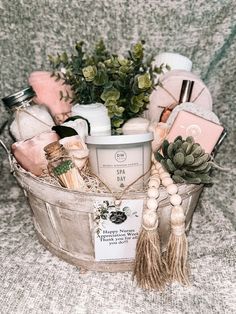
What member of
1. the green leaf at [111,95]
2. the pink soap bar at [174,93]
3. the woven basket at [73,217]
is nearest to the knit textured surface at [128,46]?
the woven basket at [73,217]

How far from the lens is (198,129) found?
2.58 ft

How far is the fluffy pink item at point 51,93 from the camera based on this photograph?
87 cm

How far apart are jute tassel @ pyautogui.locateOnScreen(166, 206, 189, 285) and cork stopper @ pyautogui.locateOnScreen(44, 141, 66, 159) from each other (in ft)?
0.67

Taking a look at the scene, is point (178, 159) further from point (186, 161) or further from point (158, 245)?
point (158, 245)

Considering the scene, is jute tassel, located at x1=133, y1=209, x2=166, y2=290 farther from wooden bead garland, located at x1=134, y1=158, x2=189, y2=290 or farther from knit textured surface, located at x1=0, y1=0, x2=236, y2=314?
knit textured surface, located at x1=0, y1=0, x2=236, y2=314

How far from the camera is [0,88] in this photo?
106 cm

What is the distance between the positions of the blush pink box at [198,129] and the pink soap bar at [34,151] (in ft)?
0.72

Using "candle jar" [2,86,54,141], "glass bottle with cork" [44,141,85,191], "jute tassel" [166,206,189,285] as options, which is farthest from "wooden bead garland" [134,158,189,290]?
"candle jar" [2,86,54,141]

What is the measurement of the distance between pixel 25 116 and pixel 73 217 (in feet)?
0.69

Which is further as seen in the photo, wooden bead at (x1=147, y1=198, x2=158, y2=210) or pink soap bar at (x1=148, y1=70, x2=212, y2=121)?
pink soap bar at (x1=148, y1=70, x2=212, y2=121)

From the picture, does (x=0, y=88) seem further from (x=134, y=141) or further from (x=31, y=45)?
(x=134, y=141)

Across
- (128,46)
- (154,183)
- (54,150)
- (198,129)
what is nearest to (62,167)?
(54,150)

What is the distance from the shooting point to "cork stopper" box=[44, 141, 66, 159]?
73 cm

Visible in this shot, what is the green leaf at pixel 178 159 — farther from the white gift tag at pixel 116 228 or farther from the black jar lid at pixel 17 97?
the black jar lid at pixel 17 97
